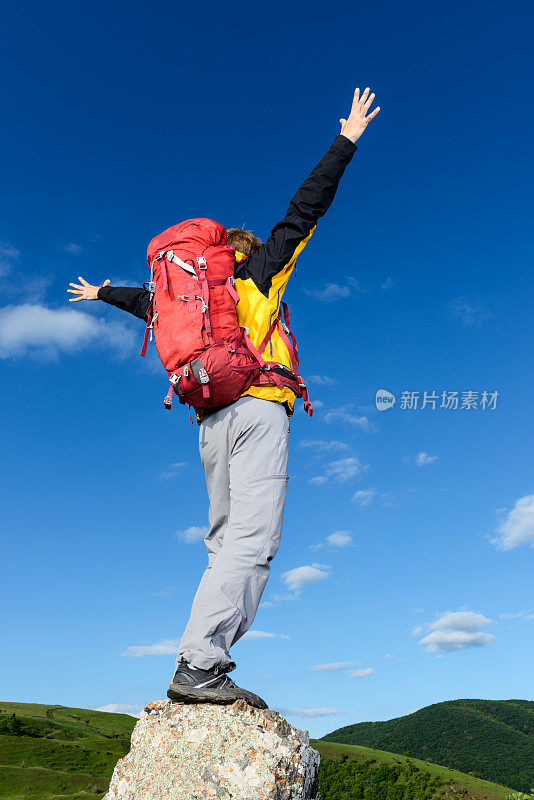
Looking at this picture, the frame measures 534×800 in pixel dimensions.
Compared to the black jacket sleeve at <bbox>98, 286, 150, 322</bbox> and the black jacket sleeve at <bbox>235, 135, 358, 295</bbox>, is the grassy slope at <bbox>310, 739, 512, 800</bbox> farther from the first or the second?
the black jacket sleeve at <bbox>235, 135, 358, 295</bbox>

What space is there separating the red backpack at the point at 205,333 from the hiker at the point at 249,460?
50 mm

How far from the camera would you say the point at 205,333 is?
16.1 ft

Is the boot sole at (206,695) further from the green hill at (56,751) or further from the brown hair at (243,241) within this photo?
the green hill at (56,751)

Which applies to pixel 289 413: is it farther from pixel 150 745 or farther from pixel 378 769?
pixel 378 769

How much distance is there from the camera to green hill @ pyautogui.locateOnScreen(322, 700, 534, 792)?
58.4 ft

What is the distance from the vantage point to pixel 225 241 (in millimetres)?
5559

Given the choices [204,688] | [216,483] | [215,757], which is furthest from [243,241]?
[215,757]

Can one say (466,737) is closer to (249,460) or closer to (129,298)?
(249,460)

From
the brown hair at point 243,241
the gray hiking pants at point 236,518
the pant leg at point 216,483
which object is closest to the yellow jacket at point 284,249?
the gray hiking pants at point 236,518

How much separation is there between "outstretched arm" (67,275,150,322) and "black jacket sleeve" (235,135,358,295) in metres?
1.80

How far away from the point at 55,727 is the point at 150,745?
11.2 meters

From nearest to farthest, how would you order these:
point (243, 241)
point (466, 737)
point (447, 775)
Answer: point (243, 241), point (447, 775), point (466, 737)

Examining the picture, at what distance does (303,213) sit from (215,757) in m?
→ 4.29

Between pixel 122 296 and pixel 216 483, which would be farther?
pixel 122 296
